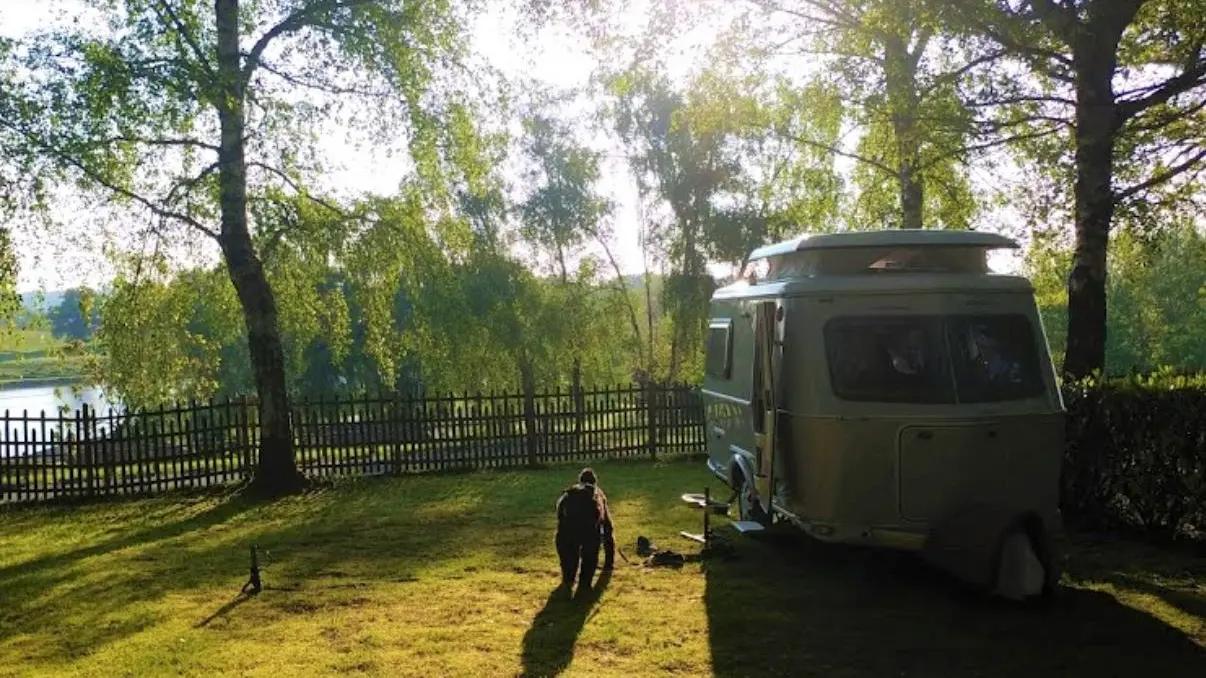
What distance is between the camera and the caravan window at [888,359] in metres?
6.73

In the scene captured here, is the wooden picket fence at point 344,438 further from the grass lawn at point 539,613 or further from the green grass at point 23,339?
the grass lawn at point 539,613

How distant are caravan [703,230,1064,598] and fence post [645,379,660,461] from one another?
35.1 feet

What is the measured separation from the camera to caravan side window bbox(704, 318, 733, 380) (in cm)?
943

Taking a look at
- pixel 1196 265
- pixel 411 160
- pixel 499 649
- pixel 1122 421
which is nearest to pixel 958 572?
pixel 1122 421

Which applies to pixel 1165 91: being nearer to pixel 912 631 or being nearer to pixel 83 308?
pixel 912 631

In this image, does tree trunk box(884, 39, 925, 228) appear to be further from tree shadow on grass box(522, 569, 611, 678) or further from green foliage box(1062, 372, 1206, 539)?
tree shadow on grass box(522, 569, 611, 678)

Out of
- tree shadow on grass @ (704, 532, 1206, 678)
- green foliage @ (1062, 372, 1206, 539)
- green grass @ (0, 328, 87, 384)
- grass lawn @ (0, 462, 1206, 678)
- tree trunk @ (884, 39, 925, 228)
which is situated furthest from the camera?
green grass @ (0, 328, 87, 384)

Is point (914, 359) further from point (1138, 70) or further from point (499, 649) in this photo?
point (1138, 70)

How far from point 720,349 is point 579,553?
3.28 metres

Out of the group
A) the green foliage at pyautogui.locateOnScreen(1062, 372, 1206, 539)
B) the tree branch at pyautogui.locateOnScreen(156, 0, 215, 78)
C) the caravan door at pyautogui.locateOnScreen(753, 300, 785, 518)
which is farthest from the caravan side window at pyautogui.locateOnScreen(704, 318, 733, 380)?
the tree branch at pyautogui.locateOnScreen(156, 0, 215, 78)

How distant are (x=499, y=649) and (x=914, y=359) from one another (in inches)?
157

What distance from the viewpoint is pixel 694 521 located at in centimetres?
1118

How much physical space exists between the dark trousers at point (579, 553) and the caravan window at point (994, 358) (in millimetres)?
3458

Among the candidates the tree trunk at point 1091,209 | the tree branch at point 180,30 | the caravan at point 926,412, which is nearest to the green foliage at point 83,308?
the tree branch at point 180,30
